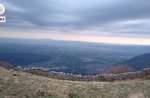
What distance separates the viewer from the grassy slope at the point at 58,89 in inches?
1009

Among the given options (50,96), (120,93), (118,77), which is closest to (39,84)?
(50,96)

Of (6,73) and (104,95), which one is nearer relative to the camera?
(104,95)

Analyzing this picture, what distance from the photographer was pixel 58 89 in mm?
27312

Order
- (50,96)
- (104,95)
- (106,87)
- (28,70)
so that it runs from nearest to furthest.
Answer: (50,96)
(104,95)
(106,87)
(28,70)

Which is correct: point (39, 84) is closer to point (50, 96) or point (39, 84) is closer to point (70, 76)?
point (50, 96)

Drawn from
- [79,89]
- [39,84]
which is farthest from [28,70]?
[79,89]

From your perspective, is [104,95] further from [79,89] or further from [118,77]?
[118,77]

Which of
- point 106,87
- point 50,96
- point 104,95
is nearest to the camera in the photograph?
point 50,96

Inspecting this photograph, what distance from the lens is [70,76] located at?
3744cm

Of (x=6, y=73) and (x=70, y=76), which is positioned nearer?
(x=6, y=73)

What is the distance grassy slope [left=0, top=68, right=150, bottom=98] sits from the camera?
84.1 feet

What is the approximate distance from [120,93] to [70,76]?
10.6 m

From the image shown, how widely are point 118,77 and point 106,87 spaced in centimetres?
893

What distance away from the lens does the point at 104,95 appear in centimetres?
2731
